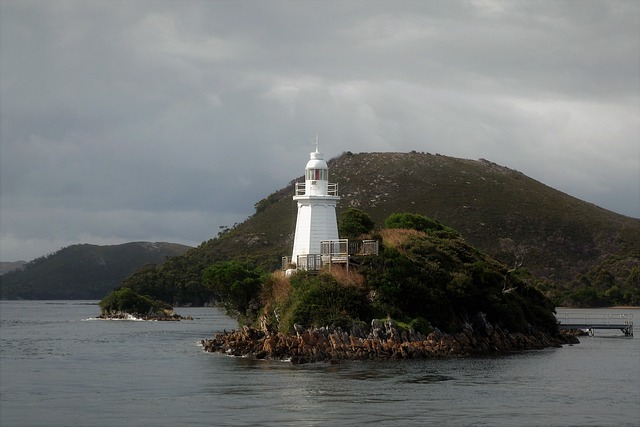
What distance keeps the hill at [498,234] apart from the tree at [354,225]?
78.9 m

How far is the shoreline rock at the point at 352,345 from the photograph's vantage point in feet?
180

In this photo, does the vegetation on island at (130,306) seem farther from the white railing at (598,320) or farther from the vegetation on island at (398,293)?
the vegetation on island at (398,293)

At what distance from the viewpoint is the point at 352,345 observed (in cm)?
5519

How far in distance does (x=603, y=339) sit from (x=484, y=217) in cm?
9869

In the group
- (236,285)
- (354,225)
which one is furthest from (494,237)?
(236,285)

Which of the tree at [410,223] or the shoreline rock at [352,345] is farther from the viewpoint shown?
the tree at [410,223]

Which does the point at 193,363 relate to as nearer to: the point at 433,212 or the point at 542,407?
the point at 542,407

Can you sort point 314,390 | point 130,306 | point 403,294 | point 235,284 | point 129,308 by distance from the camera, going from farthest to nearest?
point 130,306 → point 129,308 → point 235,284 → point 403,294 → point 314,390

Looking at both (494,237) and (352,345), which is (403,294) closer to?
(352,345)

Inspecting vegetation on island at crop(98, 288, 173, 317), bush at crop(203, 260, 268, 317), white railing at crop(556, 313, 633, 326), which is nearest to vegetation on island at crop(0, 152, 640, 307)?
vegetation on island at crop(98, 288, 173, 317)

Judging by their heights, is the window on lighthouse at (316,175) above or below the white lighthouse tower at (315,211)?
above

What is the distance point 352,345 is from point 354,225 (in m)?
22.2

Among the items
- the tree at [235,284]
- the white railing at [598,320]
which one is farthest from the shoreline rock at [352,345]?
the white railing at [598,320]

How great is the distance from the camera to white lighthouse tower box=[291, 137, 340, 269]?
63.3m
